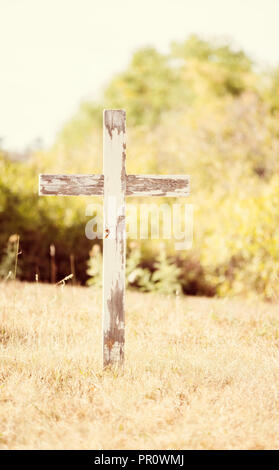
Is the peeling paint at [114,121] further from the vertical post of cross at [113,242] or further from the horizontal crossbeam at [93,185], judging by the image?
the horizontal crossbeam at [93,185]

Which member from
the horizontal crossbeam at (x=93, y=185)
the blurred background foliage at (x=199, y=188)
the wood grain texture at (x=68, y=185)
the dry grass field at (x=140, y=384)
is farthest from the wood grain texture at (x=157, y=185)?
the blurred background foliage at (x=199, y=188)

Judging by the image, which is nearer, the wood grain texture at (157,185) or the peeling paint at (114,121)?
the peeling paint at (114,121)

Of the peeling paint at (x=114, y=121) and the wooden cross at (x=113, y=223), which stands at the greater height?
the peeling paint at (x=114, y=121)

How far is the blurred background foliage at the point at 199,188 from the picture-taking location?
36.1 ft

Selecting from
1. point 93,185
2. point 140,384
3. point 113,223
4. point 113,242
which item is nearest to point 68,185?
point 93,185

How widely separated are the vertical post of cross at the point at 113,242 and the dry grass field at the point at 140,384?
281mm

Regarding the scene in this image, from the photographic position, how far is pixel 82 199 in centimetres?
1366

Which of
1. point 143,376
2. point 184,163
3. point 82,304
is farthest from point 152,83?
point 143,376

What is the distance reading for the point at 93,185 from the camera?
4.86 metres

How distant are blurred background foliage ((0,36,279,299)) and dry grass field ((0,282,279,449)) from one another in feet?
5.87

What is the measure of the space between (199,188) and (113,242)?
43.7ft

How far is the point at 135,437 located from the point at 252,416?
3.04 ft

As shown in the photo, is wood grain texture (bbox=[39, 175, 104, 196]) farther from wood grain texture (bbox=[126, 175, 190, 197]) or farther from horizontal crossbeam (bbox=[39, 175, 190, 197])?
wood grain texture (bbox=[126, 175, 190, 197])

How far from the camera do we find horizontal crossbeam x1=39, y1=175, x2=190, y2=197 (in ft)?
15.9
